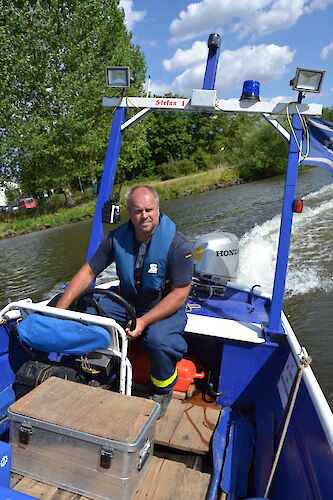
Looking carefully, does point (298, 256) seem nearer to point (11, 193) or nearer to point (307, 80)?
point (307, 80)

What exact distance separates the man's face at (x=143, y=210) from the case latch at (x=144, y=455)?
134cm

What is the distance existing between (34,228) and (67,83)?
777 centimetres

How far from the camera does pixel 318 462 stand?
180cm

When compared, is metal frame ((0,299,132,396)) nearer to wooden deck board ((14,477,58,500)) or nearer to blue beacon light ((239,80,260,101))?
wooden deck board ((14,477,58,500))

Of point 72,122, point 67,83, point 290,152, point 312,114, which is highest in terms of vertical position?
point 67,83

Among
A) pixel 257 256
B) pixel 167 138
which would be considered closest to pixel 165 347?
pixel 257 256

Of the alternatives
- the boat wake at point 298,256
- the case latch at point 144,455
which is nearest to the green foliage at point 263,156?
the boat wake at point 298,256

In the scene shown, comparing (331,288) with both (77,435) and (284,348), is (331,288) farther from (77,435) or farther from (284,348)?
(77,435)

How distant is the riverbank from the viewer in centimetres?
1922

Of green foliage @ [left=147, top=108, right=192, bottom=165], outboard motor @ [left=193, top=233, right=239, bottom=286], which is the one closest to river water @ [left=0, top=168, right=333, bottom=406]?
outboard motor @ [left=193, top=233, right=239, bottom=286]

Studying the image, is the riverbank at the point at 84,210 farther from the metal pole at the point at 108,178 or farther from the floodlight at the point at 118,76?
the floodlight at the point at 118,76

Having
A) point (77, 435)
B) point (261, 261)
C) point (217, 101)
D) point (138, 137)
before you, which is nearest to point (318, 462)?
point (77, 435)

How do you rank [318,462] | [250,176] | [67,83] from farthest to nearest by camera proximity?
[250,176]
[67,83]
[318,462]

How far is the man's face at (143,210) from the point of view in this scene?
250 cm
